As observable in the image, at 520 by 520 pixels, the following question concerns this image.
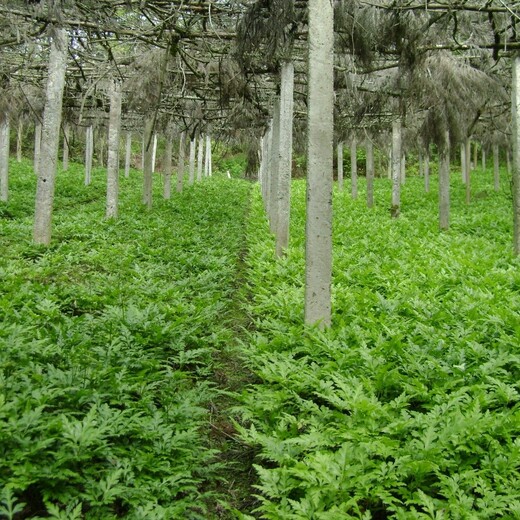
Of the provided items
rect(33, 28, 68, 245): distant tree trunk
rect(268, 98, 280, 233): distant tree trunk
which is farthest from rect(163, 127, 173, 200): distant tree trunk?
rect(33, 28, 68, 245): distant tree trunk

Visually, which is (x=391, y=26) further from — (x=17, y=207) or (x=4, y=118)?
(x=17, y=207)

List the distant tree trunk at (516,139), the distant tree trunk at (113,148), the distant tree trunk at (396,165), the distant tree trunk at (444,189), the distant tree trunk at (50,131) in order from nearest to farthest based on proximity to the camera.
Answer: the distant tree trunk at (516,139) → the distant tree trunk at (50,131) → the distant tree trunk at (444,189) → the distant tree trunk at (113,148) → the distant tree trunk at (396,165)

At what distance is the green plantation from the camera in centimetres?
311

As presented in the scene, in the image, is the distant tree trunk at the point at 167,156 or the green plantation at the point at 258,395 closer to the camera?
the green plantation at the point at 258,395

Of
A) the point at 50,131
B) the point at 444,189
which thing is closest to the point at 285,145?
the point at 50,131

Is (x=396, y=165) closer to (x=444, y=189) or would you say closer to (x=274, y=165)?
(x=444, y=189)

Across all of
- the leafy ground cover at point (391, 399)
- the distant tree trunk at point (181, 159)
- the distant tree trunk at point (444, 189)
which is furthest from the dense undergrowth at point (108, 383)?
the distant tree trunk at point (181, 159)

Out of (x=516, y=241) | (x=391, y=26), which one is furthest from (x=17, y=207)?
(x=516, y=241)

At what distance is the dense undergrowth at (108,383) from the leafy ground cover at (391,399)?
513 millimetres

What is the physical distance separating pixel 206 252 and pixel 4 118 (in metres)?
7.44

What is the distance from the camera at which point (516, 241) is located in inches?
414

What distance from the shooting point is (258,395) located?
14.4 ft

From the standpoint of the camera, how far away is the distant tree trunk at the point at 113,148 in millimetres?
14938

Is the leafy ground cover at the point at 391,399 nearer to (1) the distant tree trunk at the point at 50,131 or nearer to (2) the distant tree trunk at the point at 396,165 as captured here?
(1) the distant tree trunk at the point at 50,131
